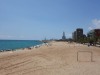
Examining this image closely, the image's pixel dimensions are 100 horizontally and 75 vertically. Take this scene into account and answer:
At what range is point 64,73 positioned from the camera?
15164 millimetres

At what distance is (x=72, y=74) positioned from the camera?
14.8 meters

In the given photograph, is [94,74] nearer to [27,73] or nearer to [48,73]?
[48,73]

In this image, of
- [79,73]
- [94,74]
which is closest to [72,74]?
[79,73]

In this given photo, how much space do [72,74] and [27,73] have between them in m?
3.67

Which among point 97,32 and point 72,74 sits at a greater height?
point 97,32

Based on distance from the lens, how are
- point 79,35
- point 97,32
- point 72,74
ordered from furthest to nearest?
point 79,35, point 97,32, point 72,74

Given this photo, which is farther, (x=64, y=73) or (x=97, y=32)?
(x=97, y=32)

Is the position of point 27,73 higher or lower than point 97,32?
lower

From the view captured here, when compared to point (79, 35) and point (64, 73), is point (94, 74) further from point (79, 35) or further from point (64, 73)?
point (79, 35)

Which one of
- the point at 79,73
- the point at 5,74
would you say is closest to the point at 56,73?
the point at 79,73

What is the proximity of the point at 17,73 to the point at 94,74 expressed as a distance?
6.23m

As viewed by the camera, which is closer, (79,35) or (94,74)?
(94,74)

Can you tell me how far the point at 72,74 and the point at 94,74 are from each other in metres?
1.74

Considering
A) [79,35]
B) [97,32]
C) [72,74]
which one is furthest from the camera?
[79,35]
